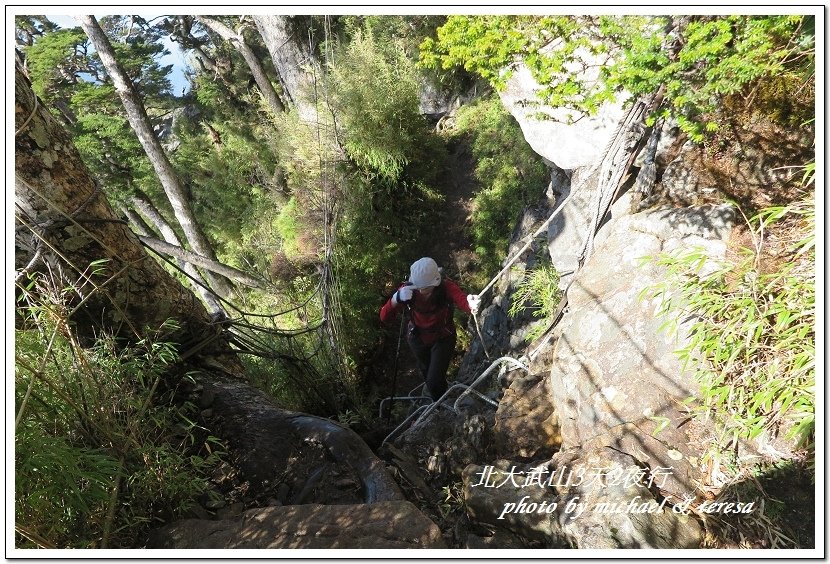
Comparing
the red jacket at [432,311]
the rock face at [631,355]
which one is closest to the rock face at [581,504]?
the rock face at [631,355]

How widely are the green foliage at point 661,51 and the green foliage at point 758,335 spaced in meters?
0.68

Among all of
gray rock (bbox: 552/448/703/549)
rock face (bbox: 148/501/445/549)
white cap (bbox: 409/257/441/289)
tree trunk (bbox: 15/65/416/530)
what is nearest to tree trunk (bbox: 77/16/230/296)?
tree trunk (bbox: 15/65/416/530)

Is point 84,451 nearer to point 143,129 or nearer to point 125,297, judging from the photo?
point 125,297

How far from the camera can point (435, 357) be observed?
4.46m

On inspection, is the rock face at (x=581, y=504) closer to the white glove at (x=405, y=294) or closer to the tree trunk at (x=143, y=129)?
the white glove at (x=405, y=294)

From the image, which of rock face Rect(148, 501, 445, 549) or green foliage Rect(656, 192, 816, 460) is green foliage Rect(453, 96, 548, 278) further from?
rock face Rect(148, 501, 445, 549)

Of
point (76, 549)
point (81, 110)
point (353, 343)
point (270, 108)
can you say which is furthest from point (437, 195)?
point (81, 110)

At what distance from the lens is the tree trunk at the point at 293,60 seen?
7.29m

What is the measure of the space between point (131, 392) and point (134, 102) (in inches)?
229

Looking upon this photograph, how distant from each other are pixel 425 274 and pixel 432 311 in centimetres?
53

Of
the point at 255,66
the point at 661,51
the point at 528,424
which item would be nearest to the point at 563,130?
the point at 661,51

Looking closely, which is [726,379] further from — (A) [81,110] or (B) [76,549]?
(A) [81,110]

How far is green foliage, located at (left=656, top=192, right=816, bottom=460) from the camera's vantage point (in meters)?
1.73

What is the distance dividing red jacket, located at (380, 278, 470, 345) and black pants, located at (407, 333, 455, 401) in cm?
9
